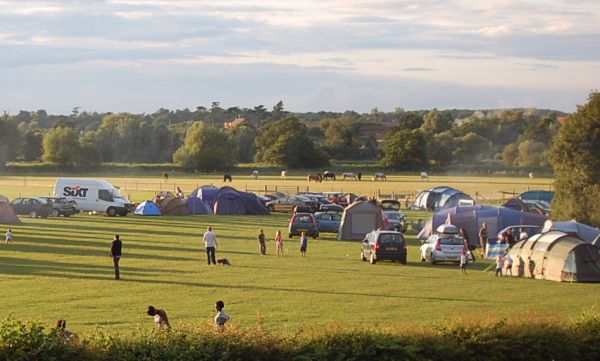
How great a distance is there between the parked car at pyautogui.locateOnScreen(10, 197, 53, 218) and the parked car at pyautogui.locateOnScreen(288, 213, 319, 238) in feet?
53.1

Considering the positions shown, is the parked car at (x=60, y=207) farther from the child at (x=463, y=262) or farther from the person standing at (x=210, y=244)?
the child at (x=463, y=262)

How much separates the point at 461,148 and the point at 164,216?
118408mm

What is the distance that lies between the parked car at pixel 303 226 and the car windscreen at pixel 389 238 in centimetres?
1108

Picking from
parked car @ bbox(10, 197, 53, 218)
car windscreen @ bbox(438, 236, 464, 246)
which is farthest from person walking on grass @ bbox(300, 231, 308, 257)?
parked car @ bbox(10, 197, 53, 218)

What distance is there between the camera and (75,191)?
198 feet

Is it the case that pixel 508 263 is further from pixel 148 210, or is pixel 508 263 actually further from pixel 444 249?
pixel 148 210

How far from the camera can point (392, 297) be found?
2658 centimetres

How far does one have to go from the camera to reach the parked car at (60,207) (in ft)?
185

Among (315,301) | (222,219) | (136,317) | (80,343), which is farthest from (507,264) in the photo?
(222,219)

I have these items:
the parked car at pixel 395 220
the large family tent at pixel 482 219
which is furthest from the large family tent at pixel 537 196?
the large family tent at pixel 482 219

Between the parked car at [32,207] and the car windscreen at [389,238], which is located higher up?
the car windscreen at [389,238]

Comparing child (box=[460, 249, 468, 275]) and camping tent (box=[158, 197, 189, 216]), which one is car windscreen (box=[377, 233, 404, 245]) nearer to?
child (box=[460, 249, 468, 275])

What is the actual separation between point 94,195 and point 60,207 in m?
3.50

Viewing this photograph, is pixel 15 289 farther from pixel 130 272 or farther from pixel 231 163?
pixel 231 163
